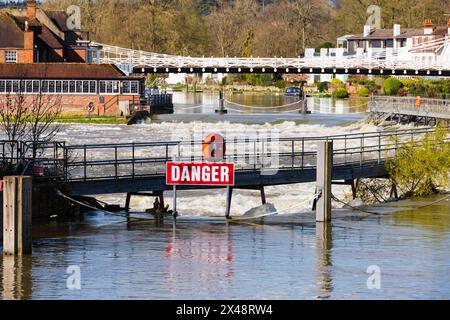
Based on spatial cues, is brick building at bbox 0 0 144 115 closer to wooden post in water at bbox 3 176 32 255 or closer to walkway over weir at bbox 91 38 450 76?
walkway over weir at bbox 91 38 450 76

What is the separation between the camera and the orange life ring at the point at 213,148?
33.6 meters

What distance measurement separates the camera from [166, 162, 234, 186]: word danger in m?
31.6

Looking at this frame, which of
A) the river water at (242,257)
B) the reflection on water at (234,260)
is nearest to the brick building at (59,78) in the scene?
the river water at (242,257)

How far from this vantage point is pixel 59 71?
93.0 m

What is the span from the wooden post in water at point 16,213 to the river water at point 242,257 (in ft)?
1.16

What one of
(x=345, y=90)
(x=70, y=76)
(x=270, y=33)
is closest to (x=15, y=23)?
(x=70, y=76)

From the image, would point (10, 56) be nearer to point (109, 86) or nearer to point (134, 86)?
point (109, 86)

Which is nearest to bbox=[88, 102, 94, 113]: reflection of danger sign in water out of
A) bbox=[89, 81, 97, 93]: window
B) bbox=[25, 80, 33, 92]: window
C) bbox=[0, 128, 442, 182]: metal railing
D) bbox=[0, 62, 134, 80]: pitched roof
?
bbox=[89, 81, 97, 93]: window

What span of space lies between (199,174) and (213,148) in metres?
2.53

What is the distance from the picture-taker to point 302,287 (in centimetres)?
2288

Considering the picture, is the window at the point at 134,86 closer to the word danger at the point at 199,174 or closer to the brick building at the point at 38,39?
the brick building at the point at 38,39

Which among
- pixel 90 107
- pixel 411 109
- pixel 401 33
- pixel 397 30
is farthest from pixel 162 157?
pixel 401 33
